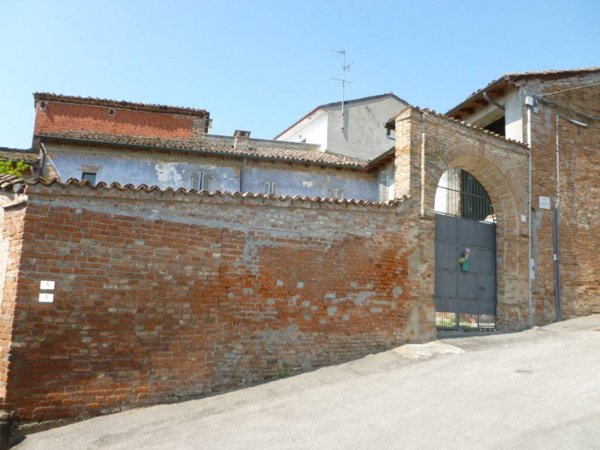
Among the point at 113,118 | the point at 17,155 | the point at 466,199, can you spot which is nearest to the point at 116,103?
the point at 113,118

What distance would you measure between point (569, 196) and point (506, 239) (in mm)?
2510

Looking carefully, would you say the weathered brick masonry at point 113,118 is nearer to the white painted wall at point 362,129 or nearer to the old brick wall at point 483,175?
the white painted wall at point 362,129

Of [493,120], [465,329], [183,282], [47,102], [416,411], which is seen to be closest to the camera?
[416,411]

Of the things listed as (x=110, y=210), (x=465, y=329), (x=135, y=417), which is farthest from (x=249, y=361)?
(x=465, y=329)

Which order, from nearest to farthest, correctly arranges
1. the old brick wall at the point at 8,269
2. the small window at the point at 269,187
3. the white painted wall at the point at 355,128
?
the old brick wall at the point at 8,269 < the small window at the point at 269,187 < the white painted wall at the point at 355,128

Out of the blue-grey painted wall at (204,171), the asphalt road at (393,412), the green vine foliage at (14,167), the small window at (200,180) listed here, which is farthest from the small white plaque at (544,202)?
the green vine foliage at (14,167)

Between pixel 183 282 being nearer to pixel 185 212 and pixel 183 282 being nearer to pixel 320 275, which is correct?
pixel 185 212

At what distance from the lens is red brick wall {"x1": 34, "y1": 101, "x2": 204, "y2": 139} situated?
2058cm

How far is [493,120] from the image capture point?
46.1 feet

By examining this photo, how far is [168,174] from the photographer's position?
16359 millimetres

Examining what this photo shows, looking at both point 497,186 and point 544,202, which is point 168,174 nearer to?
point 497,186

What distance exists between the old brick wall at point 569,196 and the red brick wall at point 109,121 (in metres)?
14.1

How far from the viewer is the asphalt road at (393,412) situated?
542 cm

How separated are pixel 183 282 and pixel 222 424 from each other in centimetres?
216
